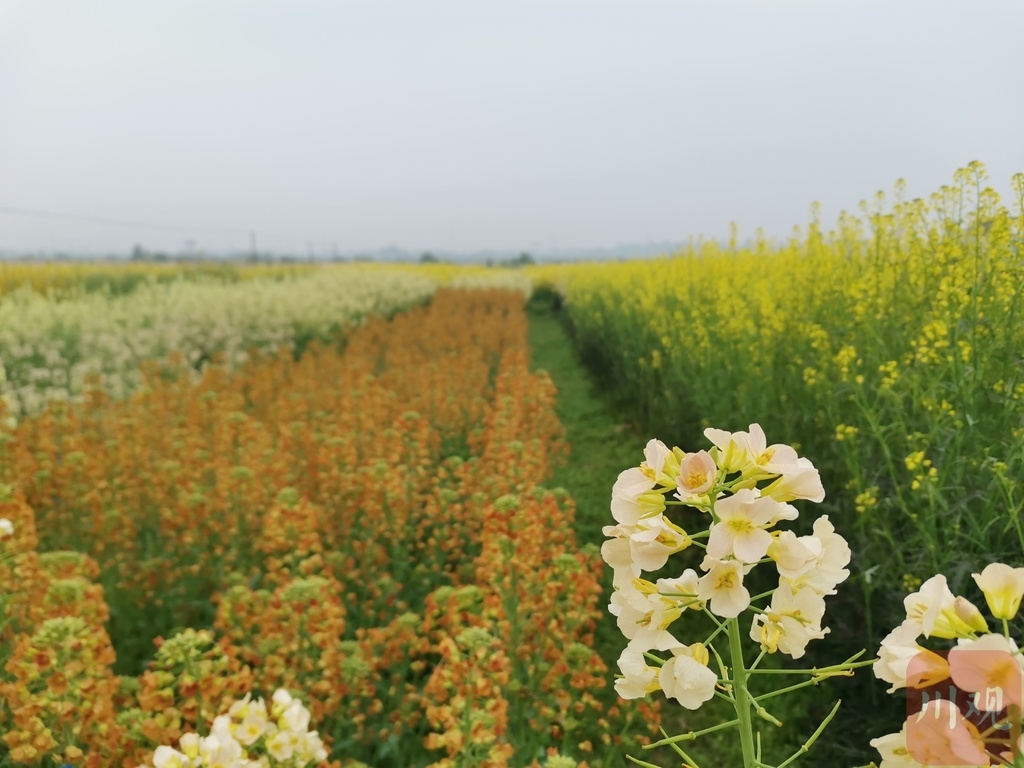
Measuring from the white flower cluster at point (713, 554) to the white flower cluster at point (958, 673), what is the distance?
0.14m

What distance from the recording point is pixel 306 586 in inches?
97.5

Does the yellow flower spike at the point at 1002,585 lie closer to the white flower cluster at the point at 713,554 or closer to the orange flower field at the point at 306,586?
the white flower cluster at the point at 713,554

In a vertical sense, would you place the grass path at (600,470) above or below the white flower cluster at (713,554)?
below

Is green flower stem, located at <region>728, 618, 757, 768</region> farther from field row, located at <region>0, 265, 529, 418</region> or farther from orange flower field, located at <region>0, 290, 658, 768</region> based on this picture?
field row, located at <region>0, 265, 529, 418</region>

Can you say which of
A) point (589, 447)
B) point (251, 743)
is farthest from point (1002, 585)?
point (589, 447)

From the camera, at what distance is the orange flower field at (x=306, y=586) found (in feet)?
6.84

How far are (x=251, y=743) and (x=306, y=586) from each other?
732 mm

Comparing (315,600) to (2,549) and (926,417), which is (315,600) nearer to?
(2,549)

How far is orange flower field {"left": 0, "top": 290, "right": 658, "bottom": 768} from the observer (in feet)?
6.84

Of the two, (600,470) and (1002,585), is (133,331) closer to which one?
(600,470)

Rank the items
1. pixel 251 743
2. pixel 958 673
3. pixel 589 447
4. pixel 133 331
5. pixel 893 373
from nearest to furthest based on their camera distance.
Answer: pixel 958 673, pixel 251 743, pixel 893 373, pixel 589 447, pixel 133 331

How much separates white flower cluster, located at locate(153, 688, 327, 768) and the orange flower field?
0.07 m

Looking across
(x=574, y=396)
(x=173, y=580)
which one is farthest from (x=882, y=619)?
(x=574, y=396)

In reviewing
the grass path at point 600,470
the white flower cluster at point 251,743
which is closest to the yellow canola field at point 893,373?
the grass path at point 600,470
